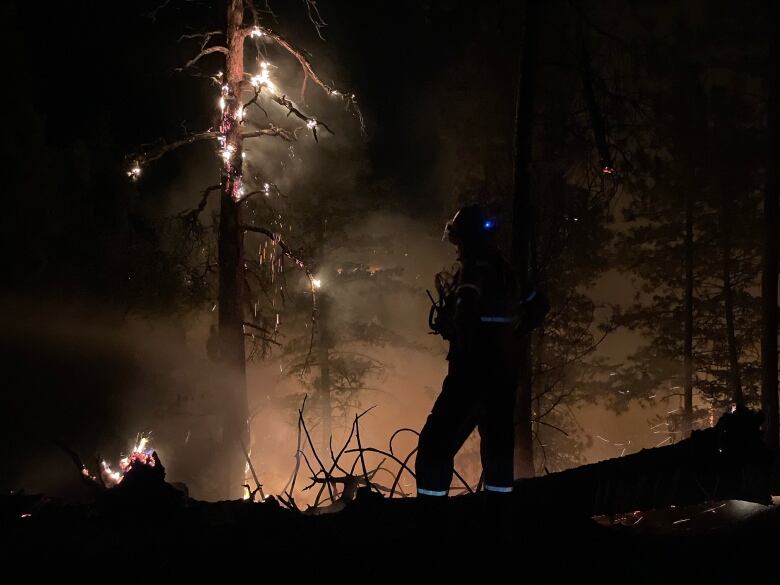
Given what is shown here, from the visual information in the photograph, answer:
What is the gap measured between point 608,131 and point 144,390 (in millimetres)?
10510

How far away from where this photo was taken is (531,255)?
9195 millimetres

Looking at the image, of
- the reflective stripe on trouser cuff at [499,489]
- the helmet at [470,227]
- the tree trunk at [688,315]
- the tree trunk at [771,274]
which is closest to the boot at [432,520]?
the reflective stripe on trouser cuff at [499,489]

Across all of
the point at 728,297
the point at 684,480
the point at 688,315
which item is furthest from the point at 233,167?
the point at 728,297

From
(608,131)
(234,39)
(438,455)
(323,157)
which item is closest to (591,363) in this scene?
(323,157)

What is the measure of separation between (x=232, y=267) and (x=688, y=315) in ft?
41.4

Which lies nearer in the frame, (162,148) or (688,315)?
(162,148)

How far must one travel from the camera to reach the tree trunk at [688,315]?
15.6 metres

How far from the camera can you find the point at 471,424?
4105 mm

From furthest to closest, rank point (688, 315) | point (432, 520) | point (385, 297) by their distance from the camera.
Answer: point (385, 297), point (688, 315), point (432, 520)

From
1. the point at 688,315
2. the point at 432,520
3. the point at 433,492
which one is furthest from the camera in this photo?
the point at 688,315

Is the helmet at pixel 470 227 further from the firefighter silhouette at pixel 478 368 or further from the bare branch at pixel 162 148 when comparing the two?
the bare branch at pixel 162 148

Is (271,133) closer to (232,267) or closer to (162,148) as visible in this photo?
(162,148)

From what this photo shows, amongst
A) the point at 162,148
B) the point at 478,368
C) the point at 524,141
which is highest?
the point at 162,148

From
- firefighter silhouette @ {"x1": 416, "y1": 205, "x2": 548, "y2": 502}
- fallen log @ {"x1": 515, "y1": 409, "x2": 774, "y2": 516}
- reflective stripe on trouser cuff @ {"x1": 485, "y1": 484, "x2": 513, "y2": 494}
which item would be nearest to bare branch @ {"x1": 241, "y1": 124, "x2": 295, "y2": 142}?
firefighter silhouette @ {"x1": 416, "y1": 205, "x2": 548, "y2": 502}
